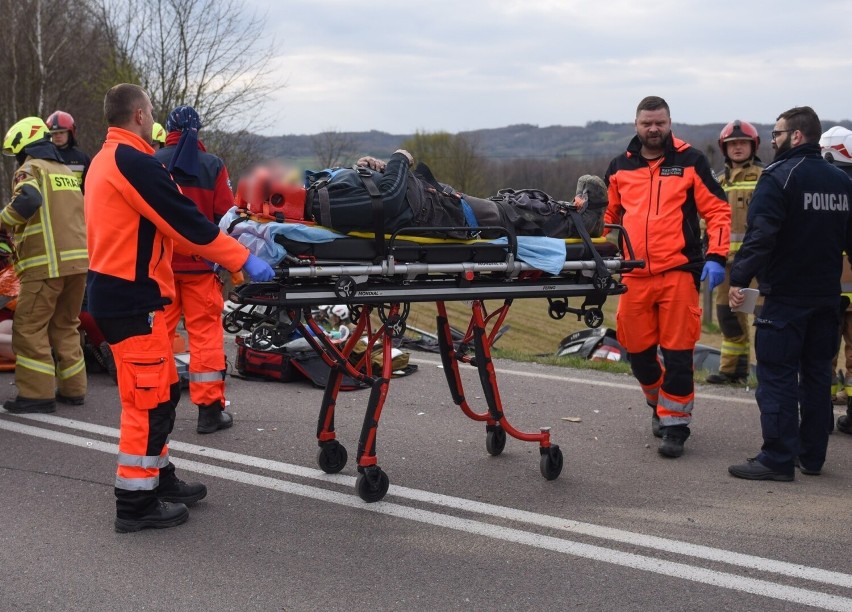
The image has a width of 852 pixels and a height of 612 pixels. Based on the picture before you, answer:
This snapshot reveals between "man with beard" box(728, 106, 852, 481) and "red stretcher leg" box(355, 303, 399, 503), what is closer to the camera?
"red stretcher leg" box(355, 303, 399, 503)

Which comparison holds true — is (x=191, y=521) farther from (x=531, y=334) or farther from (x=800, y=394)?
(x=531, y=334)

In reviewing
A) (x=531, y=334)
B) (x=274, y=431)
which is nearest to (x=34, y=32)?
(x=531, y=334)

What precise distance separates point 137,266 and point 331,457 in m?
1.67

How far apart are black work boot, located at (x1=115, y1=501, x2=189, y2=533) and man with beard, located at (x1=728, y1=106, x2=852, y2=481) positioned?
127 inches

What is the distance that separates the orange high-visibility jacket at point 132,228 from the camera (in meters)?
4.38

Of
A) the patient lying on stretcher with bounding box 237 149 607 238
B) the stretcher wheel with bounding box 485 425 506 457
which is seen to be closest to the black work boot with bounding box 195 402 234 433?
the stretcher wheel with bounding box 485 425 506 457

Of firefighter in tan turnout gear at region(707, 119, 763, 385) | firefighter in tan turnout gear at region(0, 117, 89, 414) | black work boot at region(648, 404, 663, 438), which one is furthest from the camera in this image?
firefighter in tan turnout gear at region(707, 119, 763, 385)

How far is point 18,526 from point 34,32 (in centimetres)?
2193

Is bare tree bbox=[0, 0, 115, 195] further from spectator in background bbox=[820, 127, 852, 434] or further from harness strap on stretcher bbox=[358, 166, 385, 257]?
harness strap on stretcher bbox=[358, 166, 385, 257]

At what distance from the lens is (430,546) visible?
4379 mm

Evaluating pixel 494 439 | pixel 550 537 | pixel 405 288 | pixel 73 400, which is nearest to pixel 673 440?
pixel 494 439

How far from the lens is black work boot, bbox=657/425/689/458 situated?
5.84 m

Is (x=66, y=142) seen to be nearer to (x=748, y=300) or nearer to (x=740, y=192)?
(x=748, y=300)

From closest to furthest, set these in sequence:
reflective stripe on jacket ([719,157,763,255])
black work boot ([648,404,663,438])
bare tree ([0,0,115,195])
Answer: black work boot ([648,404,663,438]) < reflective stripe on jacket ([719,157,763,255]) < bare tree ([0,0,115,195])
